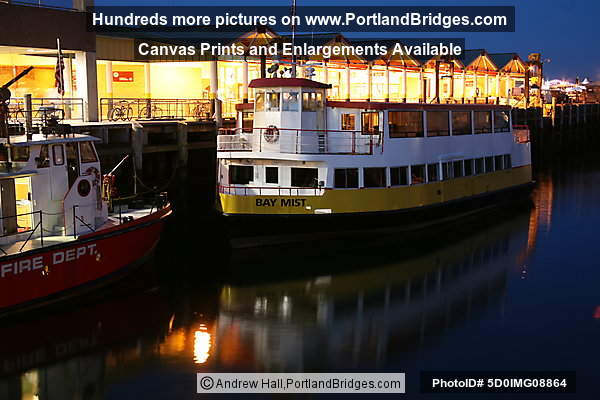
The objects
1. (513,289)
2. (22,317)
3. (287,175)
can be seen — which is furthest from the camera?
(287,175)

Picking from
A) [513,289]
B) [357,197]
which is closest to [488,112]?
[357,197]

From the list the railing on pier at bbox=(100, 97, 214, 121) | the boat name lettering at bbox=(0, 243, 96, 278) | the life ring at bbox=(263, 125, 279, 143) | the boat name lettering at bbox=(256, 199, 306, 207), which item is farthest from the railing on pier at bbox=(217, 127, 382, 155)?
the railing on pier at bbox=(100, 97, 214, 121)

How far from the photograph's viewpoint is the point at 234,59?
39188 millimetres

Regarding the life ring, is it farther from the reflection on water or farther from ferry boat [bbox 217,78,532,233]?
the reflection on water

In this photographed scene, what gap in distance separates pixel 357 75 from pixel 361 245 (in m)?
25.6

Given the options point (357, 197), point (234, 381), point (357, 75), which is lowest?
point (234, 381)

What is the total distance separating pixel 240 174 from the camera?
22312 millimetres

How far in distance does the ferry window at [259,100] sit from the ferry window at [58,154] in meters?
7.53

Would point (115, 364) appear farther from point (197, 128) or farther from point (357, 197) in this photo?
point (197, 128)

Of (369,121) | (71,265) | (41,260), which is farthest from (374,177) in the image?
(41,260)

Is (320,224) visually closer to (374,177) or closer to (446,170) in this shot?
(374,177)

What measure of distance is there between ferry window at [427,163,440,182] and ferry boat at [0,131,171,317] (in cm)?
1041

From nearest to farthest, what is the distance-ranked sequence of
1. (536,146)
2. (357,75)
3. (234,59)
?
(234,59) → (357,75) → (536,146)

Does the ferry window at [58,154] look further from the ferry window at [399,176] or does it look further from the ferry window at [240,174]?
the ferry window at [399,176]
